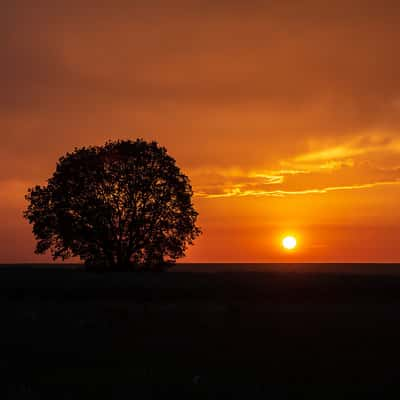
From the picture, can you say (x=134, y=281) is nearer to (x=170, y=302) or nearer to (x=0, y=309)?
(x=170, y=302)

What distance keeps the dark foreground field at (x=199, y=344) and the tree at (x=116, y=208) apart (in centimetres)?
1857

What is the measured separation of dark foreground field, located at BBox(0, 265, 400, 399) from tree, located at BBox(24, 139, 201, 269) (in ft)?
60.9

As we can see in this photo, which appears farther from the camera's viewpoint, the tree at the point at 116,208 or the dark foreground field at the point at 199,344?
the tree at the point at 116,208

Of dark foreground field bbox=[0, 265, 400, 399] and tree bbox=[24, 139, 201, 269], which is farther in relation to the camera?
tree bbox=[24, 139, 201, 269]

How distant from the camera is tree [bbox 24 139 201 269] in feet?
198

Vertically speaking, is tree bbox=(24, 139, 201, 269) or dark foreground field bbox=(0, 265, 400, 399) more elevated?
tree bbox=(24, 139, 201, 269)

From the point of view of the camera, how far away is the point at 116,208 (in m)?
60.7

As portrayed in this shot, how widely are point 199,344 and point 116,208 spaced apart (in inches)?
1614

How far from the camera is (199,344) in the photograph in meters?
20.7

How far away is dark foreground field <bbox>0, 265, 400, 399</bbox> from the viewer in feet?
47.2

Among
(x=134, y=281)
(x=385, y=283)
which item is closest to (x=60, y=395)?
(x=134, y=281)

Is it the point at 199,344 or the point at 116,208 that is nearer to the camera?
the point at 199,344

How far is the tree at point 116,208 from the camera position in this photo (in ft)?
198

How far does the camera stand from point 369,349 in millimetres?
19656
